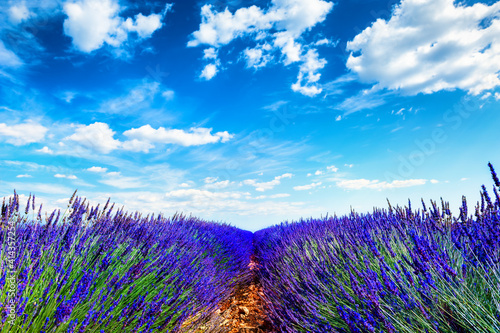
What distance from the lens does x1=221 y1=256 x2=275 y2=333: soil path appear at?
2955mm

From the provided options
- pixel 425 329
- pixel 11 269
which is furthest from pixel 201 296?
pixel 425 329

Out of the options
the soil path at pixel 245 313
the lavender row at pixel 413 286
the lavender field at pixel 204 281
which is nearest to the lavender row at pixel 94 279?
the lavender field at pixel 204 281

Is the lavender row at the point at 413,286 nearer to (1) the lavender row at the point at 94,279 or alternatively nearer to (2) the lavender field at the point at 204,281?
(2) the lavender field at the point at 204,281

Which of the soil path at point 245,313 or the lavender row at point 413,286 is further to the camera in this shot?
the soil path at point 245,313

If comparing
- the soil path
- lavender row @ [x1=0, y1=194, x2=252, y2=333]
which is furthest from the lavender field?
the soil path

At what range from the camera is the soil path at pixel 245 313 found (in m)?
2.96

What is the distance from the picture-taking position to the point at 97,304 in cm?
179

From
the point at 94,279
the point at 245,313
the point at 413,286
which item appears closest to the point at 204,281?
the point at 245,313

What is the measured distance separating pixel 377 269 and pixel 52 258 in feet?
8.08

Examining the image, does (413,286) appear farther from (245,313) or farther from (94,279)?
(245,313)

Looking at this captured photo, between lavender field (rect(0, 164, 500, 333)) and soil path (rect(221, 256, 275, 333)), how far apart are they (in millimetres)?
239

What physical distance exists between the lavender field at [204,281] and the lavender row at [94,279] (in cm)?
1

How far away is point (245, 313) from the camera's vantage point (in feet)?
11.1

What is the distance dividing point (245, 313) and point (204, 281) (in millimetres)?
888
